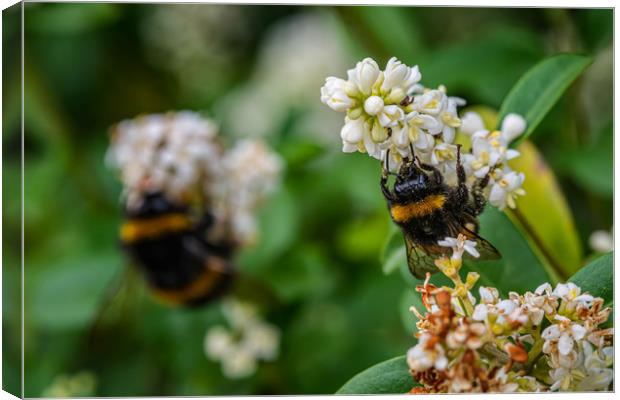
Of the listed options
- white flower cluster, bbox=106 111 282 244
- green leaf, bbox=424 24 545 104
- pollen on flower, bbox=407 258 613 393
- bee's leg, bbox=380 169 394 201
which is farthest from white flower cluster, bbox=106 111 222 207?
Result: pollen on flower, bbox=407 258 613 393

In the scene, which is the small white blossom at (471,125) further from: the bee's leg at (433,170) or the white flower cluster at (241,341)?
the white flower cluster at (241,341)

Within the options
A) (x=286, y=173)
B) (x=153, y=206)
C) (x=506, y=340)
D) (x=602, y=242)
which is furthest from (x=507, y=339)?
(x=286, y=173)

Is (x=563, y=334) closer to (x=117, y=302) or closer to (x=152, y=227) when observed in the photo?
(x=152, y=227)

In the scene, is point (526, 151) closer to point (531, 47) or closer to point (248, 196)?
point (531, 47)

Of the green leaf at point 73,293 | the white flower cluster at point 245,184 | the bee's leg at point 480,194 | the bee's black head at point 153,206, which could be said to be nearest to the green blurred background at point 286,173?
the green leaf at point 73,293

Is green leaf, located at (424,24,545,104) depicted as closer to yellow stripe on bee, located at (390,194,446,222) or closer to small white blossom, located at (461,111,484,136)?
small white blossom, located at (461,111,484,136)

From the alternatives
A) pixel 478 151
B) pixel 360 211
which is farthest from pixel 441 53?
pixel 478 151
